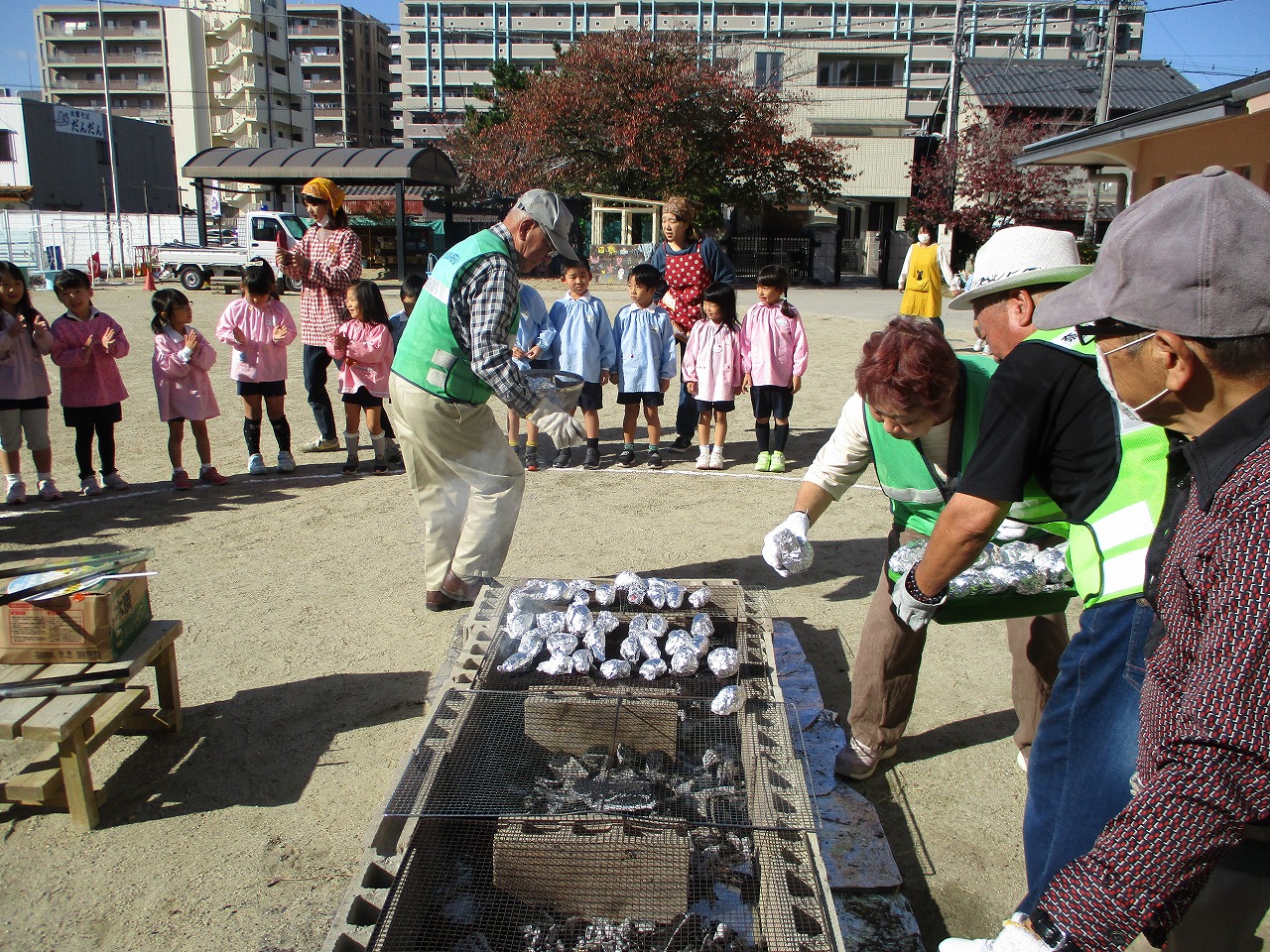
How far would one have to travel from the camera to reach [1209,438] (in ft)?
4.33

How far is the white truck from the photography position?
75.9ft

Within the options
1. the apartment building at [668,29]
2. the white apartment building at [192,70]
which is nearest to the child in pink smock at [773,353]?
the white apartment building at [192,70]

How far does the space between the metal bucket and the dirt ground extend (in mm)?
1065

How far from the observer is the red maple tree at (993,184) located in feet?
78.6

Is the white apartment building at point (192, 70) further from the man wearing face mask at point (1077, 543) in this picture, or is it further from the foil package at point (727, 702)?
the man wearing face mask at point (1077, 543)

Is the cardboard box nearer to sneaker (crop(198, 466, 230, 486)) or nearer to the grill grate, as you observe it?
the grill grate

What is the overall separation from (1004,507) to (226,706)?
10.1ft


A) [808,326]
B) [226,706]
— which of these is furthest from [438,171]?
[226,706]

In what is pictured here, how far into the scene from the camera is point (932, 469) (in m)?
2.79

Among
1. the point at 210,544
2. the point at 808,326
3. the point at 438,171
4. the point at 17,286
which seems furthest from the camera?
the point at 438,171

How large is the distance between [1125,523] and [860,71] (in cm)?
5568

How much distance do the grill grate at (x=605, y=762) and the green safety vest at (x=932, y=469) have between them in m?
0.81

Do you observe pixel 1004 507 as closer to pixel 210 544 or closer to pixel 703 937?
pixel 703 937

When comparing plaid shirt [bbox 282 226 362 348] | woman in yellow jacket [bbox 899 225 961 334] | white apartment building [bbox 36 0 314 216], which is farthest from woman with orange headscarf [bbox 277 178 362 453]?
white apartment building [bbox 36 0 314 216]
